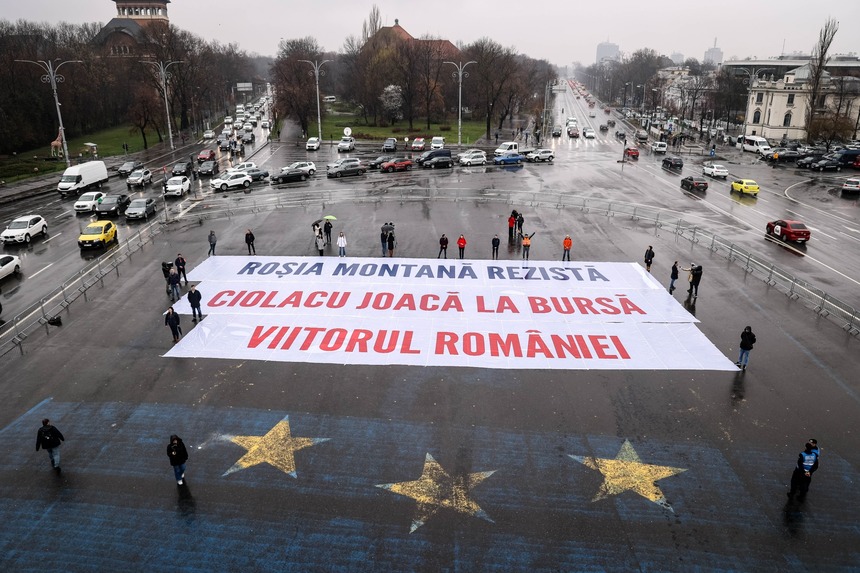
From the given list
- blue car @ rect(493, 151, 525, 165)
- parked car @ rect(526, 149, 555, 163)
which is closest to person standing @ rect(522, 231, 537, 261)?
blue car @ rect(493, 151, 525, 165)

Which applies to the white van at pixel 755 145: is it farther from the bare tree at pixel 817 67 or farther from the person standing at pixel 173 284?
the person standing at pixel 173 284

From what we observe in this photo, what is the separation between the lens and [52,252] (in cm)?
3200

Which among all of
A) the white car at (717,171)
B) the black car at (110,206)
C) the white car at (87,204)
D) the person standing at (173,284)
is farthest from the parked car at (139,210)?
the white car at (717,171)

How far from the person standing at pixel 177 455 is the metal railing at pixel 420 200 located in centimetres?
1157

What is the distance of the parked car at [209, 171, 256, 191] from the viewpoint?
166ft

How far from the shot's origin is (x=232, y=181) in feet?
168

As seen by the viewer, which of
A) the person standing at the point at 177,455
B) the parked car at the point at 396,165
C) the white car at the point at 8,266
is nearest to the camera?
the person standing at the point at 177,455

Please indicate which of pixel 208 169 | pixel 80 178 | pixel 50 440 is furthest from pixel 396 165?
pixel 50 440

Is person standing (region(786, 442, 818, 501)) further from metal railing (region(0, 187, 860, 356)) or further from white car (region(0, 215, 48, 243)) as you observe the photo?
white car (region(0, 215, 48, 243))

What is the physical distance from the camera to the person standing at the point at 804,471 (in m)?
11.9

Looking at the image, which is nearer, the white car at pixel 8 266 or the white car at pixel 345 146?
the white car at pixel 8 266

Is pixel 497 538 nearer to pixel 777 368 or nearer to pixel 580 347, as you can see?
pixel 580 347

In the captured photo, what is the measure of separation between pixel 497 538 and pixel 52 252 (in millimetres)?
32021

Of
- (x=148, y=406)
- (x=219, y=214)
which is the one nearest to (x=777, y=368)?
(x=148, y=406)
